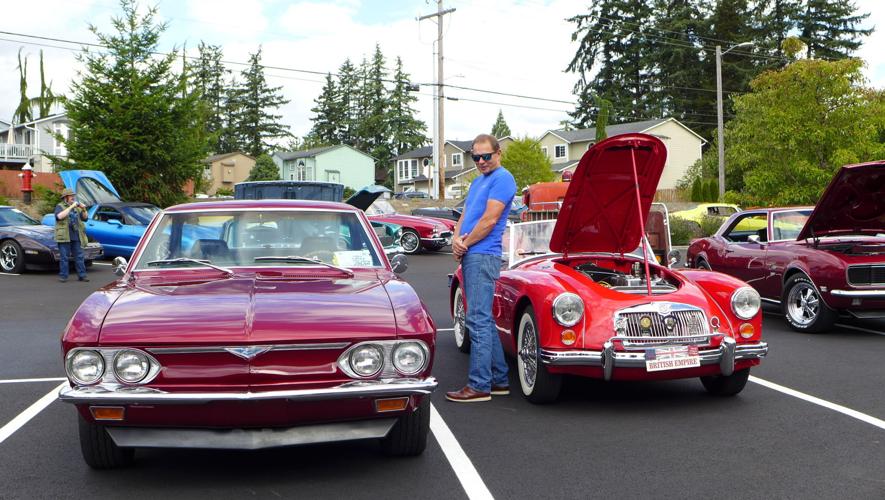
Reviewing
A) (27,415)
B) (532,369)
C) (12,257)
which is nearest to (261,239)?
(27,415)

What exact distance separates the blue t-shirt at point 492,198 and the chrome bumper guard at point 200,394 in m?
2.23

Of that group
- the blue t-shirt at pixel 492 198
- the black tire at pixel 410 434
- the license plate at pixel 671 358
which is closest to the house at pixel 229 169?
the blue t-shirt at pixel 492 198

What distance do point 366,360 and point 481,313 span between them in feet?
6.76

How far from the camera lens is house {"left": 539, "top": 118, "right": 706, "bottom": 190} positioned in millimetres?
59906

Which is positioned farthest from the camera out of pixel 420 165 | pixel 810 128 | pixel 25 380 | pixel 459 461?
pixel 420 165

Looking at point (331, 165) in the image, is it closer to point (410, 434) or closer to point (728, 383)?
point (728, 383)

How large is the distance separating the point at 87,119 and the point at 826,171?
844 inches

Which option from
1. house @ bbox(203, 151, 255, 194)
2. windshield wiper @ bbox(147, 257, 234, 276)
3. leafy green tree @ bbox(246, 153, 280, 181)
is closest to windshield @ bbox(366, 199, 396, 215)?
windshield wiper @ bbox(147, 257, 234, 276)

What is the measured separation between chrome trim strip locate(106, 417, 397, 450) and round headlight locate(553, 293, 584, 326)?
7.12 feet

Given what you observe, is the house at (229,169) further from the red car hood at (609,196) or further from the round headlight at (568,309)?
the round headlight at (568,309)

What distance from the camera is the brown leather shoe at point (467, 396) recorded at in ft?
19.0

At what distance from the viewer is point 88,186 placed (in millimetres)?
18062

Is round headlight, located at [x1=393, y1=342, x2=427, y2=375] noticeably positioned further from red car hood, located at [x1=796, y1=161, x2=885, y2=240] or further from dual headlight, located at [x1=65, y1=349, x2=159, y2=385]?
red car hood, located at [x1=796, y1=161, x2=885, y2=240]

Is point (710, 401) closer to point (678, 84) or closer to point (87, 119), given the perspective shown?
point (87, 119)
